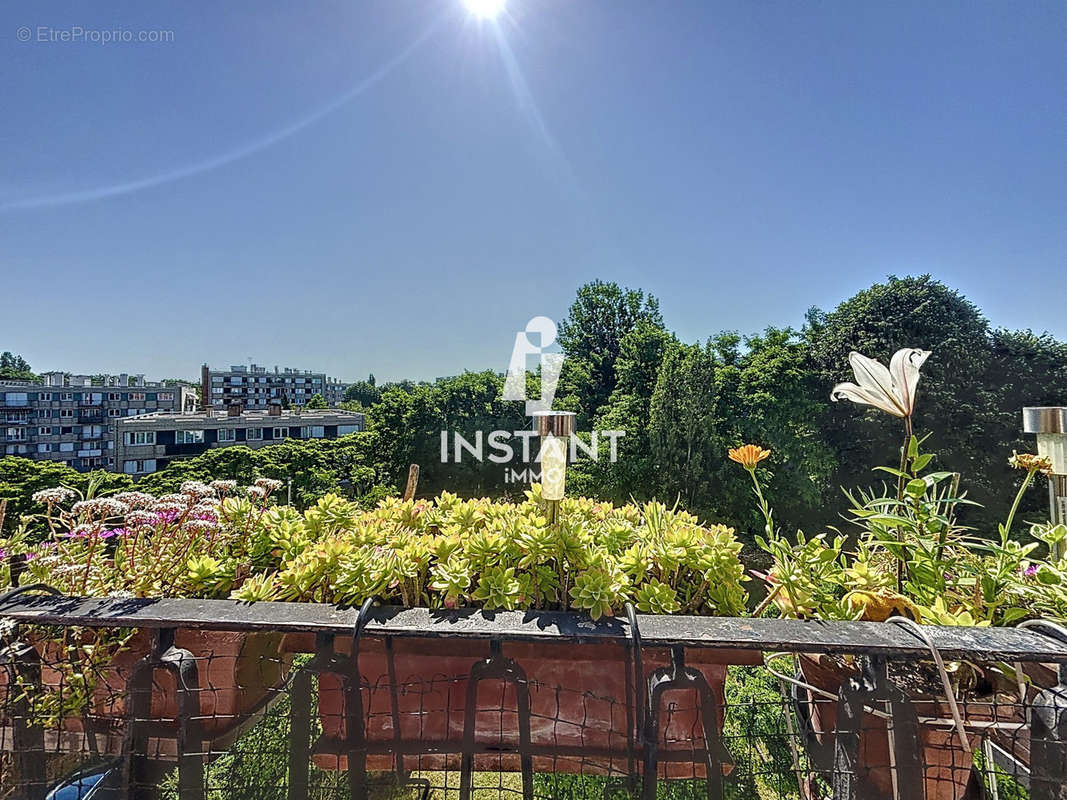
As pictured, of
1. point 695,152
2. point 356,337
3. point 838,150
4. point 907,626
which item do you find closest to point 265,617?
point 907,626

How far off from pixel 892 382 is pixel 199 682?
156 centimetres

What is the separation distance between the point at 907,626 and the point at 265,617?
94 centimetres

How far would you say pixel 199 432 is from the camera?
22859mm

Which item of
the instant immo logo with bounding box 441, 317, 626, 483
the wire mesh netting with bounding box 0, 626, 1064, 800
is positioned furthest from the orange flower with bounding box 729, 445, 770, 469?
the instant immo logo with bounding box 441, 317, 626, 483

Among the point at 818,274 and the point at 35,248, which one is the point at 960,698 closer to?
the point at 818,274

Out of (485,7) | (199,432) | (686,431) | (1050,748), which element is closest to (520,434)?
(686,431)

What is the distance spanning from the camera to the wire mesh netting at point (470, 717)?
0.64 meters

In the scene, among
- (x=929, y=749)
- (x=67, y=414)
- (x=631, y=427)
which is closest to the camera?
(x=929, y=749)

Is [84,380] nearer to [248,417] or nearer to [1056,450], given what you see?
[248,417]

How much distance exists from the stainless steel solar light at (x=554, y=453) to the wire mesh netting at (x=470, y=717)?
0.90 feet

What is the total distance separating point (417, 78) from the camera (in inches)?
191

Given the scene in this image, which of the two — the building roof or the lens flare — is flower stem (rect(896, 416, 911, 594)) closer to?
the lens flare

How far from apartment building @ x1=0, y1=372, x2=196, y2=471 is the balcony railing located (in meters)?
35.2

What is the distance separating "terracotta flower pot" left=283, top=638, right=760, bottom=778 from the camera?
0.73m
